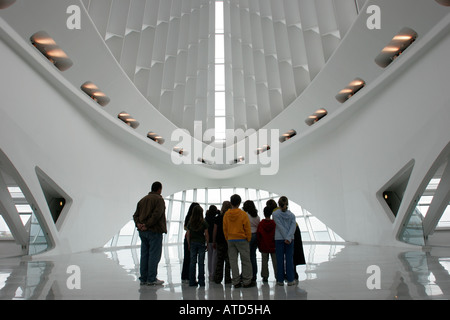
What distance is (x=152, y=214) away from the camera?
5.46 metres

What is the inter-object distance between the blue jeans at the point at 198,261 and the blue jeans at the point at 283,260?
1.21 metres

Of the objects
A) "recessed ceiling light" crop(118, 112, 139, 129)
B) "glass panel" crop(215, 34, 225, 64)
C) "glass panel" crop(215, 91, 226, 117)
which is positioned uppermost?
"glass panel" crop(215, 34, 225, 64)

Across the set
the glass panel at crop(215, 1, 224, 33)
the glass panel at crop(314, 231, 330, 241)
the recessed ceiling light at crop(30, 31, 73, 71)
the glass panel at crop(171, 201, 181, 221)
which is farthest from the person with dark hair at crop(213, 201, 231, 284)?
the glass panel at crop(171, 201, 181, 221)

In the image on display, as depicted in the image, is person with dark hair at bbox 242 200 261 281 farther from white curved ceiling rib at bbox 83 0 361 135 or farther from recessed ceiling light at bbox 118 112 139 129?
recessed ceiling light at bbox 118 112 139 129

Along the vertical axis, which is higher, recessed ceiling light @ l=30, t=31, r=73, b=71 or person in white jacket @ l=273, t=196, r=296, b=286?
recessed ceiling light @ l=30, t=31, r=73, b=71

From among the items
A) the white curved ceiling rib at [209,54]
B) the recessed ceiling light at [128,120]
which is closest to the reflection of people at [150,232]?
the white curved ceiling rib at [209,54]

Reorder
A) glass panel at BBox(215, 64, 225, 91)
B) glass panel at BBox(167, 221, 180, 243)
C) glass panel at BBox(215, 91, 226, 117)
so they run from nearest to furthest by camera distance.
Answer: glass panel at BBox(215, 64, 225, 91), glass panel at BBox(215, 91, 226, 117), glass panel at BBox(167, 221, 180, 243)

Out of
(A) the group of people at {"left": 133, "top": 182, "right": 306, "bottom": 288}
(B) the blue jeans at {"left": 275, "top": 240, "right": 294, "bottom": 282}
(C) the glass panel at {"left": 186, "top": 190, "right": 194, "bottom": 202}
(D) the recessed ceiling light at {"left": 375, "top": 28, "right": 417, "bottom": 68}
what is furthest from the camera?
(C) the glass panel at {"left": 186, "top": 190, "right": 194, "bottom": 202}

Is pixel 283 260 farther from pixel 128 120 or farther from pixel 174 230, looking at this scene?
pixel 174 230

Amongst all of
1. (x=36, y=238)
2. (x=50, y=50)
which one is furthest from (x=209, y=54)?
(x=36, y=238)

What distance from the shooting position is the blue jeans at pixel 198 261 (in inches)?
211

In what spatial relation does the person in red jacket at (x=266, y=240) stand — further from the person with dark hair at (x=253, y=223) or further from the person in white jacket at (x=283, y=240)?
the person in white jacket at (x=283, y=240)

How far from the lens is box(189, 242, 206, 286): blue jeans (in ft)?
17.6
